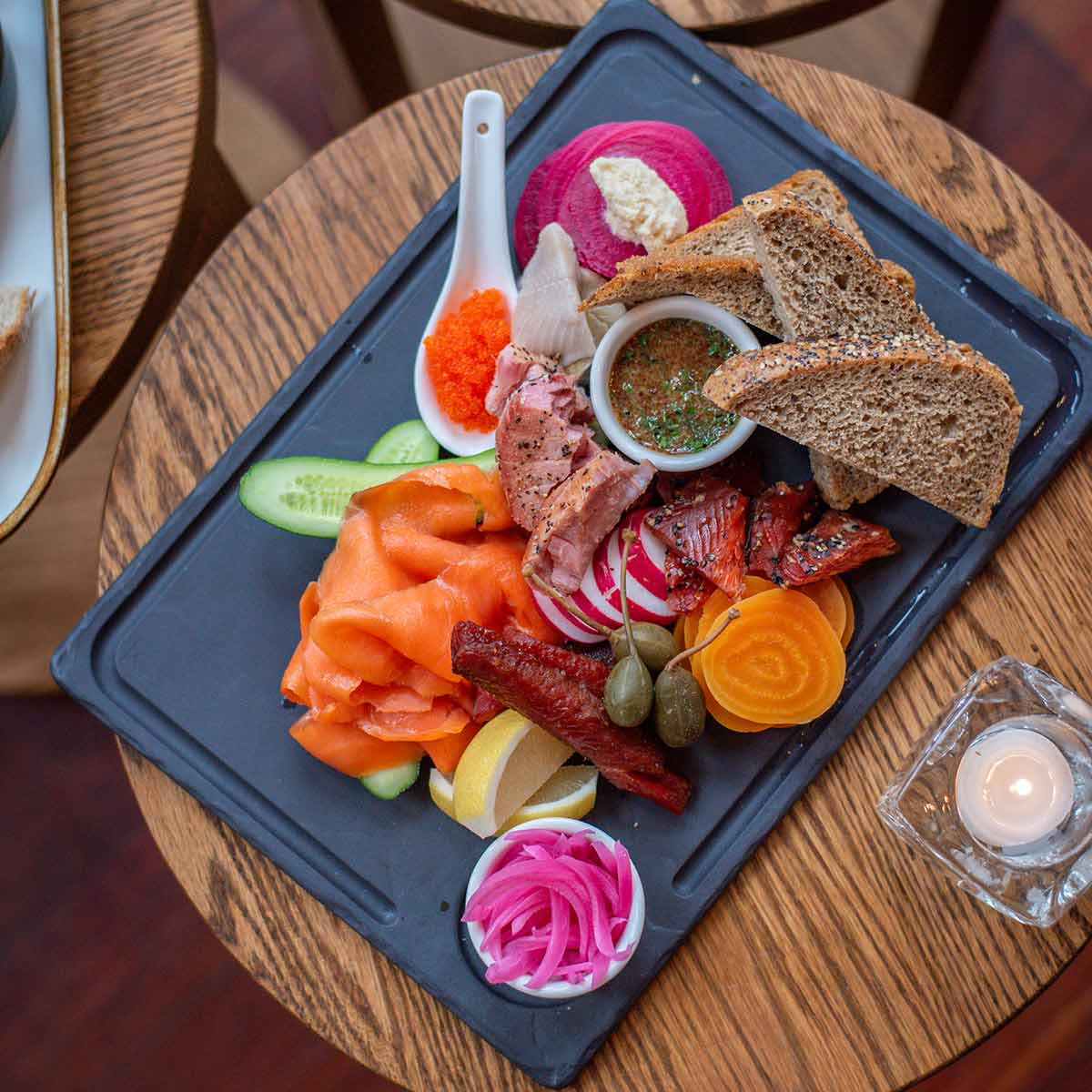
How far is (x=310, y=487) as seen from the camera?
1.68 m

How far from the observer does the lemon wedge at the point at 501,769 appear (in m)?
1.54

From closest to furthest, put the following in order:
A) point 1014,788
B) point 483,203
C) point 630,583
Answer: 1. point 1014,788
2. point 630,583
3. point 483,203

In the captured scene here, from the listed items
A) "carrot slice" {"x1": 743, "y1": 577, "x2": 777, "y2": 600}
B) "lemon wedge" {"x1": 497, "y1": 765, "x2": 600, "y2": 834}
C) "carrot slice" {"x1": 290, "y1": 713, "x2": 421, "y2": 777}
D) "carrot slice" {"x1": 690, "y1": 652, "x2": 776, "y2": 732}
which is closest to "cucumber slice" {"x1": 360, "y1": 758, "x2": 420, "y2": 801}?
"carrot slice" {"x1": 290, "y1": 713, "x2": 421, "y2": 777}

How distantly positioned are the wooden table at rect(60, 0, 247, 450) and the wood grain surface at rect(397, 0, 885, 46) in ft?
1.33

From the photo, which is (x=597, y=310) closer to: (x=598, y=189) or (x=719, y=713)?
(x=598, y=189)

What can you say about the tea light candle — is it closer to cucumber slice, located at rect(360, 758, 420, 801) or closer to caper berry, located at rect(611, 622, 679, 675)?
caper berry, located at rect(611, 622, 679, 675)

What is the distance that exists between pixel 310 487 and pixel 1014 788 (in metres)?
1.08

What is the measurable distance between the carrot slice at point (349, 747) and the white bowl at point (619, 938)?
0.20 m

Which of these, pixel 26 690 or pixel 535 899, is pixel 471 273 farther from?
pixel 26 690

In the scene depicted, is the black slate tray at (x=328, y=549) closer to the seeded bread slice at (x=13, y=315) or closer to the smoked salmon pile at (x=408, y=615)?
the smoked salmon pile at (x=408, y=615)

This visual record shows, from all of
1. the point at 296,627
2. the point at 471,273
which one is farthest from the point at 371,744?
the point at 471,273

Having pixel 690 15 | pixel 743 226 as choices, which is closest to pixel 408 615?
pixel 743 226

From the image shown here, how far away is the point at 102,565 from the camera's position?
1.77m

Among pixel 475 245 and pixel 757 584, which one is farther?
pixel 475 245
